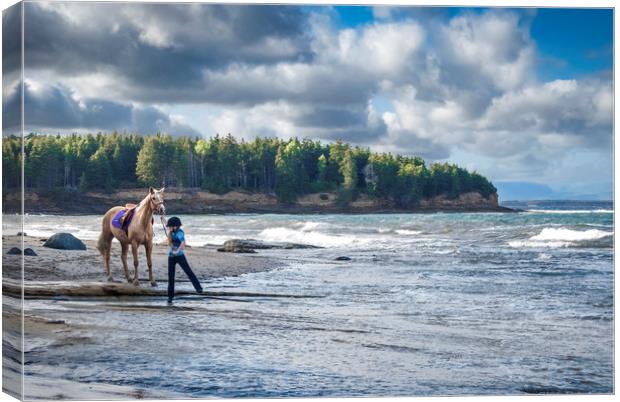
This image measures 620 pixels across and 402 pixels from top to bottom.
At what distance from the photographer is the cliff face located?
7.27 meters

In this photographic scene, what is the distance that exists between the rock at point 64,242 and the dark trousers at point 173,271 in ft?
2.35

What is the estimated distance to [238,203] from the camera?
309 inches

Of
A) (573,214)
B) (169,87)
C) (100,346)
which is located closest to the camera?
(100,346)

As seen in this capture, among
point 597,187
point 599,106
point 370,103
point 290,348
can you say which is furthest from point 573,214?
point 290,348

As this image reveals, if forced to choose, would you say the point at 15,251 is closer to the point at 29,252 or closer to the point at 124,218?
the point at 29,252

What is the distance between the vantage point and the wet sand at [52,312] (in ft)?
22.0

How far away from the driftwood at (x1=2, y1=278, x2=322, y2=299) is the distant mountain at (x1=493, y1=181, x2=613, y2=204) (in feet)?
6.21

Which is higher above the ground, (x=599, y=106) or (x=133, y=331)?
(x=599, y=106)

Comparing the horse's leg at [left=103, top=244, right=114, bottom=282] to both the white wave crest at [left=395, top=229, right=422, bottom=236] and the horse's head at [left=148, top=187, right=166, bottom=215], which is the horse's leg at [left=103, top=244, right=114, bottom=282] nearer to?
the horse's head at [left=148, top=187, right=166, bottom=215]

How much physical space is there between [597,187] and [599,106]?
69cm

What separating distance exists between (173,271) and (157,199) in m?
0.63

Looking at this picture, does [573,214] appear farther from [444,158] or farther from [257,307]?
[257,307]

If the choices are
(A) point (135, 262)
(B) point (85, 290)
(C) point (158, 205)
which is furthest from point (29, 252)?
(C) point (158, 205)

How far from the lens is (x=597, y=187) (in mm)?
7816
